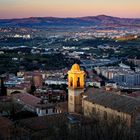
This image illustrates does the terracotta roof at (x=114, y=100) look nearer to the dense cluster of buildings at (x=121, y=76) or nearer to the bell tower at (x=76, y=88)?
the bell tower at (x=76, y=88)

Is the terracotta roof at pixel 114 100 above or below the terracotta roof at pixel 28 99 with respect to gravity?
above

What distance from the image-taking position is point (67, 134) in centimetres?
1617

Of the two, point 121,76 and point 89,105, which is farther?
point 121,76

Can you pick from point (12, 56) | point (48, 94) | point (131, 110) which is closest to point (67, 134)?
point (131, 110)

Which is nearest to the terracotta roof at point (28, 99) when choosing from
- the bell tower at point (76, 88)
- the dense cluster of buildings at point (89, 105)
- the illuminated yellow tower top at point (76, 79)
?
the dense cluster of buildings at point (89, 105)

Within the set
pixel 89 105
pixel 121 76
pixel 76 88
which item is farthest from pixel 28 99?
pixel 121 76

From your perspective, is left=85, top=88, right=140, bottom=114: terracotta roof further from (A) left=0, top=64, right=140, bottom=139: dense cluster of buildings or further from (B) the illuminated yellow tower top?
(B) the illuminated yellow tower top

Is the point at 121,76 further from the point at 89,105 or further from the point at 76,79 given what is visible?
the point at 89,105

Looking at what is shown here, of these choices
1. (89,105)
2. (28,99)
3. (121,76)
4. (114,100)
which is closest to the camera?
(114,100)

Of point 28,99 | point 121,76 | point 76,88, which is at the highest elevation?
point 76,88

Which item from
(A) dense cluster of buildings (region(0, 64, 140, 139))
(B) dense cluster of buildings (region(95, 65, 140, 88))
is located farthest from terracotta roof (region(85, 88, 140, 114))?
(B) dense cluster of buildings (region(95, 65, 140, 88))

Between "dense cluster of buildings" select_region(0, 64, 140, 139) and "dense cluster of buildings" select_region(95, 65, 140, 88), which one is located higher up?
"dense cluster of buildings" select_region(0, 64, 140, 139)

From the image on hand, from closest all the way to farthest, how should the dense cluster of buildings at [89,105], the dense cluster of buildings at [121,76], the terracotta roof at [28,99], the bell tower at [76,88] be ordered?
the dense cluster of buildings at [89,105] < the bell tower at [76,88] < the terracotta roof at [28,99] < the dense cluster of buildings at [121,76]

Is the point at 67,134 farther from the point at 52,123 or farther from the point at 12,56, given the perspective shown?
the point at 12,56
